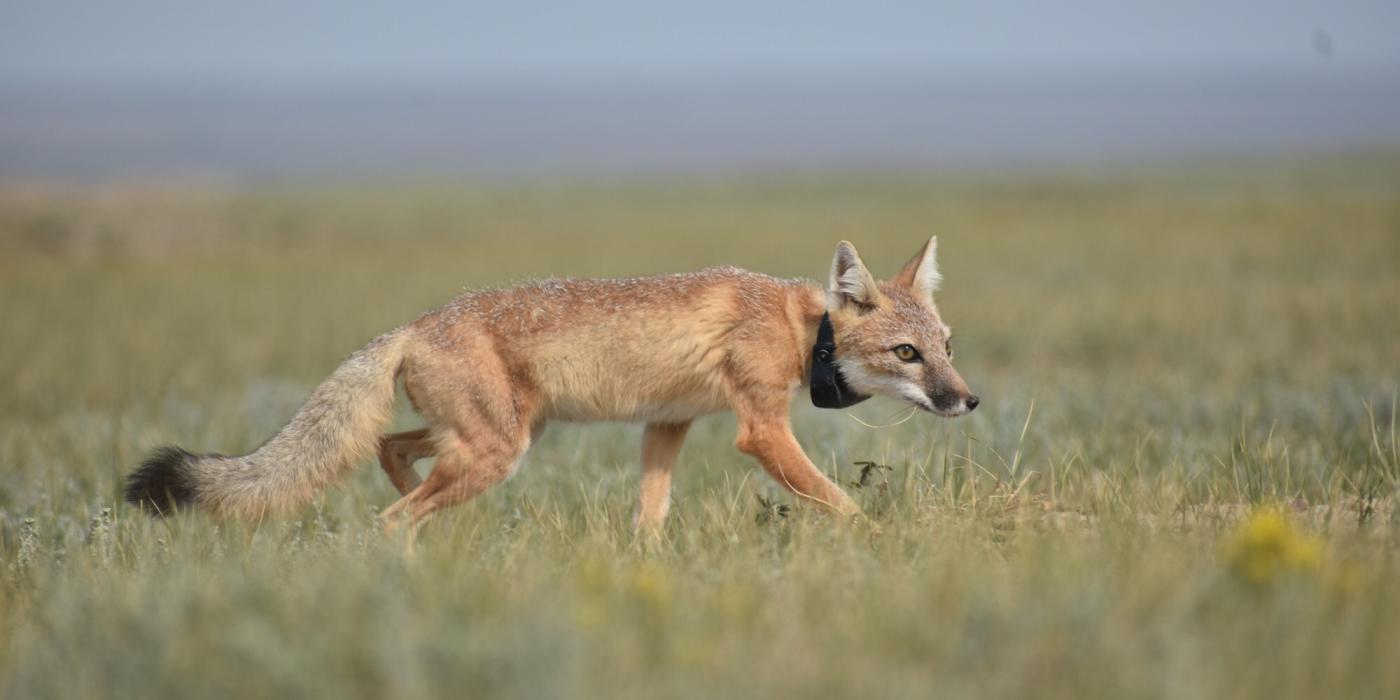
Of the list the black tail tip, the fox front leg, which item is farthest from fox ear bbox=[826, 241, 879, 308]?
the black tail tip

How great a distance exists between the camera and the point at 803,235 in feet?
109

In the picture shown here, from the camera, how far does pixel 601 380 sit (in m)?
6.96

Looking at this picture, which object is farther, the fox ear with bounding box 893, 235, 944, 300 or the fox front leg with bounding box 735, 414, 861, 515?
the fox ear with bounding box 893, 235, 944, 300

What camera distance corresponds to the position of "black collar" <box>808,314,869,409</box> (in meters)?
6.98

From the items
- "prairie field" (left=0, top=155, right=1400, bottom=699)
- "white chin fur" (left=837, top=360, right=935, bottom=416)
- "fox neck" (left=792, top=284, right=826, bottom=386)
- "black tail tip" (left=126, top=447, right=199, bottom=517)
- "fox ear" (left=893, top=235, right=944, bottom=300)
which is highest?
"fox ear" (left=893, top=235, right=944, bottom=300)

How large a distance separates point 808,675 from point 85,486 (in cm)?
692

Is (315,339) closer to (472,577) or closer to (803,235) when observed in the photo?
(472,577)

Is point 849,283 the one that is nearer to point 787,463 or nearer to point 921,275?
point 921,275

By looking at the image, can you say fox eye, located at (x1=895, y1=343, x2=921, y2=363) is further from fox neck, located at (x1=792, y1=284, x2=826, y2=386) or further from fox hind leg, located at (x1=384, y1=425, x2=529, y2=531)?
fox hind leg, located at (x1=384, y1=425, x2=529, y2=531)

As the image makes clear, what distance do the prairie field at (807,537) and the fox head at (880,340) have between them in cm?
45

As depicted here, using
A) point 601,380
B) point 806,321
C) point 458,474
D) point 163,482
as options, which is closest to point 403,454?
point 458,474

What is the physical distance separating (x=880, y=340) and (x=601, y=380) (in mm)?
1546

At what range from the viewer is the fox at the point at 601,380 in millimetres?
6531

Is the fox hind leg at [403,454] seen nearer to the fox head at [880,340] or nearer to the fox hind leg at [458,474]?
the fox hind leg at [458,474]
